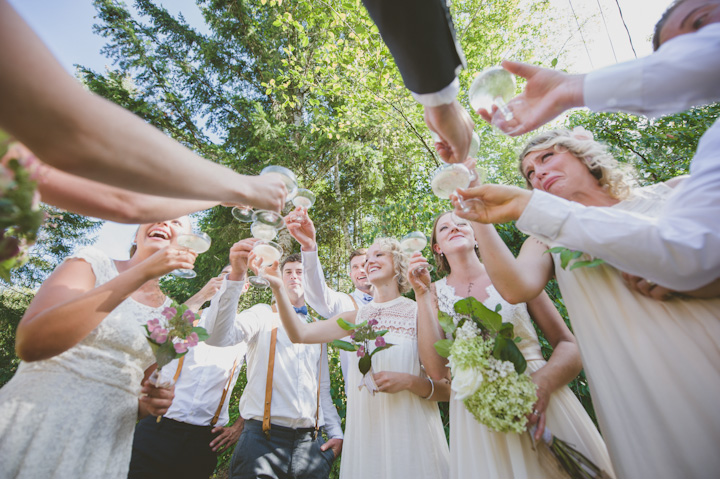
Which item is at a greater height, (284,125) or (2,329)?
(284,125)

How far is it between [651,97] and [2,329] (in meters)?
22.0

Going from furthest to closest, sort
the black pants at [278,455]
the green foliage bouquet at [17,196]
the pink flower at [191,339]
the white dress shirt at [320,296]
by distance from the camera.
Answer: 1. the white dress shirt at [320,296]
2. the black pants at [278,455]
3. the pink flower at [191,339]
4. the green foliage bouquet at [17,196]

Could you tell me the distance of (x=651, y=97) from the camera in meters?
1.12

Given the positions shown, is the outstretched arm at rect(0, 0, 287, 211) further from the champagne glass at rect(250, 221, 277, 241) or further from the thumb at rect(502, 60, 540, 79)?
the thumb at rect(502, 60, 540, 79)

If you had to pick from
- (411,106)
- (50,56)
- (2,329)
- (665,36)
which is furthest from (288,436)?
(2,329)

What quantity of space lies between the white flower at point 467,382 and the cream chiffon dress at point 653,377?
1.77 ft

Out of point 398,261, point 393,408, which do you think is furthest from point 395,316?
point 393,408

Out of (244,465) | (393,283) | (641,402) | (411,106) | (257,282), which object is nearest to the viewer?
(641,402)

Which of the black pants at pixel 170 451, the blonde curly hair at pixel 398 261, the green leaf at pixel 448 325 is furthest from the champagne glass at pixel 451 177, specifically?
the black pants at pixel 170 451

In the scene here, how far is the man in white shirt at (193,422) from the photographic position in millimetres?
3010

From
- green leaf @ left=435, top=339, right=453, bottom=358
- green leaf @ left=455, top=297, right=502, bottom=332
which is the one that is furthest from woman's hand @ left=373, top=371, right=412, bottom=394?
green leaf @ left=455, top=297, right=502, bottom=332

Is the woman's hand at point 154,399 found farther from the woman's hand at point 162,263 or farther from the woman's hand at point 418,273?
the woman's hand at point 418,273

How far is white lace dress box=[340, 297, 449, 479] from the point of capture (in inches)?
87.5

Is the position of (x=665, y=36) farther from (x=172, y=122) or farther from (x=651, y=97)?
(x=172, y=122)
